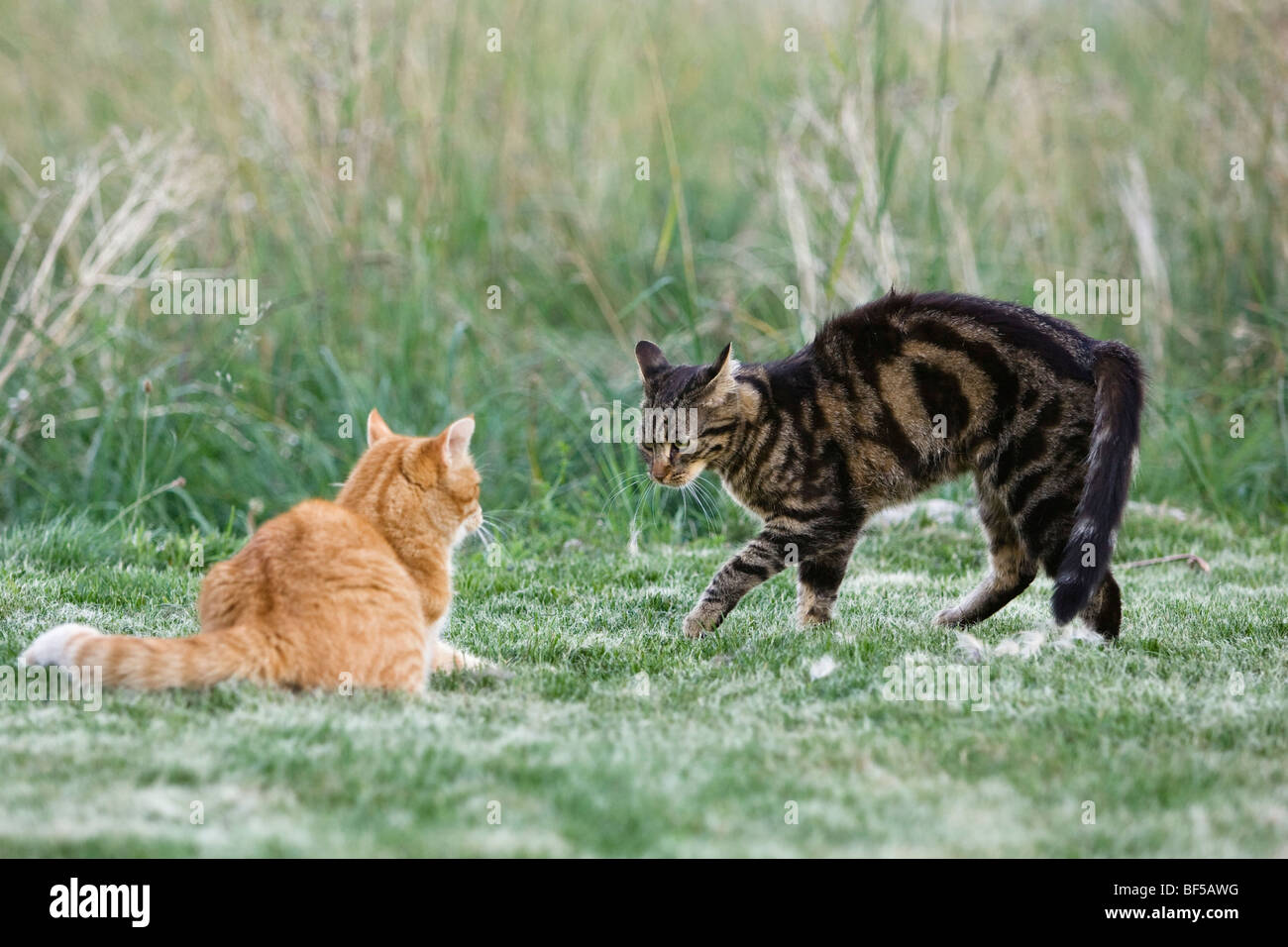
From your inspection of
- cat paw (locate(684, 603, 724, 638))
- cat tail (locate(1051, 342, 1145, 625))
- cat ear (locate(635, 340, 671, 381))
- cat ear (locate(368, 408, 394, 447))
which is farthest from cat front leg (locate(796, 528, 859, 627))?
cat ear (locate(368, 408, 394, 447))

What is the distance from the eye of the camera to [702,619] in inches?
173

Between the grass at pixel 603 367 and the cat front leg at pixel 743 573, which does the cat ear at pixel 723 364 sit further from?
the grass at pixel 603 367

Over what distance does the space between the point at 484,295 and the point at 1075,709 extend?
471 cm

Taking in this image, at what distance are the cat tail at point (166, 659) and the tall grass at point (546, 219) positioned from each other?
106 inches

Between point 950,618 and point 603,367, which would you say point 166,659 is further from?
point 603,367

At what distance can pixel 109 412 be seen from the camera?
6.09 metres

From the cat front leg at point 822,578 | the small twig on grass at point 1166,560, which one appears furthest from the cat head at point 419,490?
the small twig on grass at point 1166,560

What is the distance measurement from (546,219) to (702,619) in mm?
4067

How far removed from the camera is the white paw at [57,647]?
11.0 feet

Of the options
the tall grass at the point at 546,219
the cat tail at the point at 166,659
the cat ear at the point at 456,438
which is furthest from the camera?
the tall grass at the point at 546,219

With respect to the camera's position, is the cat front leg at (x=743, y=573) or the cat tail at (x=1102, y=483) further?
the cat front leg at (x=743, y=573)

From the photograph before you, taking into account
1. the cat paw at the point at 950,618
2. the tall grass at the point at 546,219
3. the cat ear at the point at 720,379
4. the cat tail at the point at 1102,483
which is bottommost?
the cat paw at the point at 950,618

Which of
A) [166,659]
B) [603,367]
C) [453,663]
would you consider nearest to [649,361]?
[453,663]

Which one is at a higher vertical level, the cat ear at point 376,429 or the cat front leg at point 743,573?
the cat ear at point 376,429
